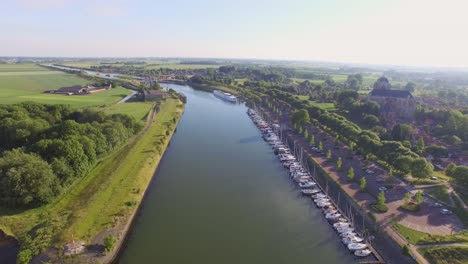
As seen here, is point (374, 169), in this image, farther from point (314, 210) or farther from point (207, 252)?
point (207, 252)

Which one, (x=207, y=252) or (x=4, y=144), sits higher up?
(x=4, y=144)

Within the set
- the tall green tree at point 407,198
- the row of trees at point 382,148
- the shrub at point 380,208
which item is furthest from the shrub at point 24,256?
the row of trees at point 382,148

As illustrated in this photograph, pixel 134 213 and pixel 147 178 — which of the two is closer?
pixel 134 213

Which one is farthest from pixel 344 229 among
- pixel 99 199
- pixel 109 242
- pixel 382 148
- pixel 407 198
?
pixel 99 199

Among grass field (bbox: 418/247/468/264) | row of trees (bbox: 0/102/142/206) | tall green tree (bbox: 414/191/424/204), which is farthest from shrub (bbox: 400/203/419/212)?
row of trees (bbox: 0/102/142/206)

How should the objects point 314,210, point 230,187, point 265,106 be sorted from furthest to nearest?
point 265,106
point 230,187
point 314,210

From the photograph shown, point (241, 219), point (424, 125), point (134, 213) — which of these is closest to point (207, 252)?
point (241, 219)

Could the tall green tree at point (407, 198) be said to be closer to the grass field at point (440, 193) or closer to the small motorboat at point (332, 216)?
the grass field at point (440, 193)
